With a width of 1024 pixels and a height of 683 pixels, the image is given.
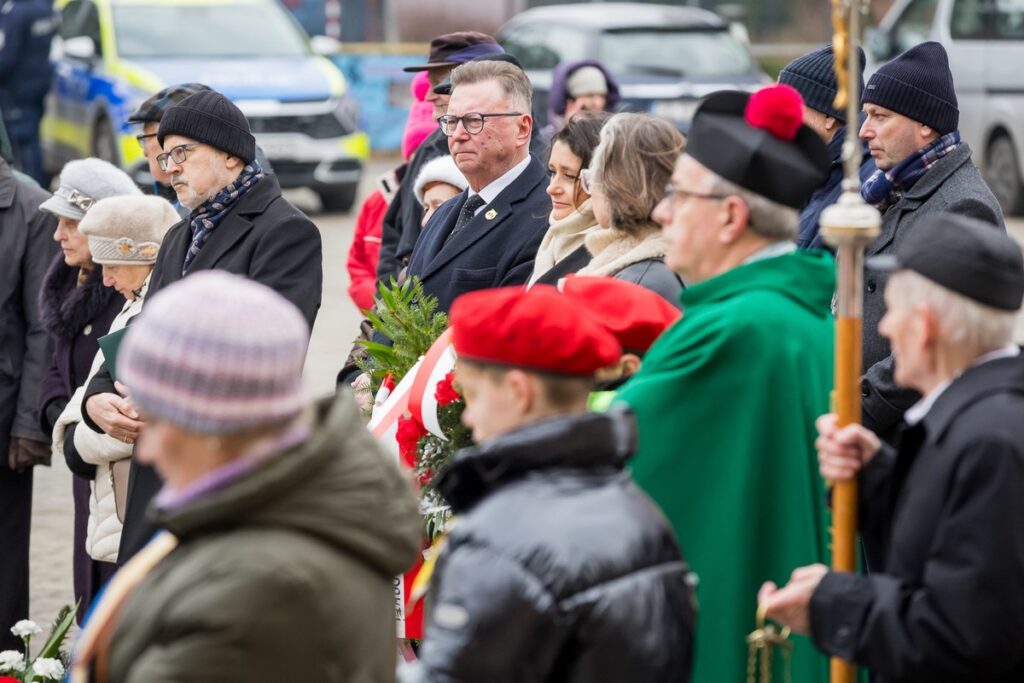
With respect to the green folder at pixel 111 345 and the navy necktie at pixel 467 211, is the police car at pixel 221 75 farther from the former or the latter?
the green folder at pixel 111 345

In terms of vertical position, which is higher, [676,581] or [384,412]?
[676,581]

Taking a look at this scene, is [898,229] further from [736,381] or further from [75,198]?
[75,198]

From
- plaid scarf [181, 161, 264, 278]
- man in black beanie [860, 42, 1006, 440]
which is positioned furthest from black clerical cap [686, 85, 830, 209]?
plaid scarf [181, 161, 264, 278]

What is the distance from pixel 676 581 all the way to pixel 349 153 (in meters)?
14.3

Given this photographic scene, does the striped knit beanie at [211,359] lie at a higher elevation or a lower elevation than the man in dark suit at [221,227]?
higher

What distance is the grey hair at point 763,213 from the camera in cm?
374

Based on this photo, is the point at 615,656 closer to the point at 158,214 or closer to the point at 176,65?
the point at 158,214

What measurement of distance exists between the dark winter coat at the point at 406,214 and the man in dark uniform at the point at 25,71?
9.49 meters

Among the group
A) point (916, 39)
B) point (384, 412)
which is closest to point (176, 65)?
point (916, 39)

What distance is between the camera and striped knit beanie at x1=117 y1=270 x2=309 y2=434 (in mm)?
2576

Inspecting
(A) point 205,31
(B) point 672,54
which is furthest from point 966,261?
(A) point 205,31

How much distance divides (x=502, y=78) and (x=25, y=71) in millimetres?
11358

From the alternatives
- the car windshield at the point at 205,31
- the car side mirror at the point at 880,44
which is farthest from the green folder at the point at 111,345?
the car side mirror at the point at 880,44

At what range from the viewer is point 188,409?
2.59m
